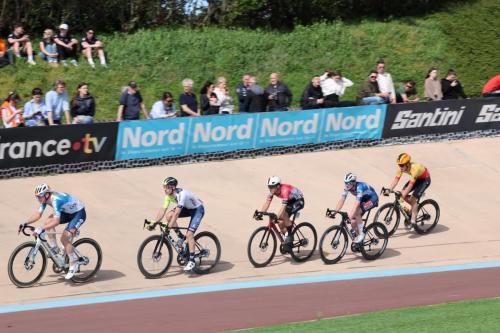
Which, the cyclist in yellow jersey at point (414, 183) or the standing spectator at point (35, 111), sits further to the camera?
the standing spectator at point (35, 111)

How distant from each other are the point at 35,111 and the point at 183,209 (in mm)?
5106

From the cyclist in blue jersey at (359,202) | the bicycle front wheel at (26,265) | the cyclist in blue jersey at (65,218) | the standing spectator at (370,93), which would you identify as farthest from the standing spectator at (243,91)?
the bicycle front wheel at (26,265)

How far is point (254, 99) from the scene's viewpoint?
21.7 metres

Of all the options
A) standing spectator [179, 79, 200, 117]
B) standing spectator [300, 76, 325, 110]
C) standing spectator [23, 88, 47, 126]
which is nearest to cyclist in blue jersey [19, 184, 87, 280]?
standing spectator [23, 88, 47, 126]

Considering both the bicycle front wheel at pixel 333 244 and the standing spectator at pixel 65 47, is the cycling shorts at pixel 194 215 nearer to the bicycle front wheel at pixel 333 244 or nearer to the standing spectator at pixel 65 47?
the bicycle front wheel at pixel 333 244

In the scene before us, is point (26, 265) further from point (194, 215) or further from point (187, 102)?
point (187, 102)

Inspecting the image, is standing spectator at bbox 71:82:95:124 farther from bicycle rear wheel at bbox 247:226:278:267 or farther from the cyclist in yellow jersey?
the cyclist in yellow jersey

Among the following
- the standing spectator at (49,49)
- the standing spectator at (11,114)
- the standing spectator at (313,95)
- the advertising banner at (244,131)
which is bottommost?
the advertising banner at (244,131)

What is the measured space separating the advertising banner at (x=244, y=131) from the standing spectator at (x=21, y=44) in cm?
464

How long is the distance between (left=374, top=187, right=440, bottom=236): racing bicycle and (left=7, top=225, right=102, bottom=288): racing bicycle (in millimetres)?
5415

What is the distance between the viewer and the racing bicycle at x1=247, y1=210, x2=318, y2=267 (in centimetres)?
1627

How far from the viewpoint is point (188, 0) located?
28.8 metres

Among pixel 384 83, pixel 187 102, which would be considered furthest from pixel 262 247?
pixel 384 83

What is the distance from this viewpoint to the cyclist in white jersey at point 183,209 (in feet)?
49.6
